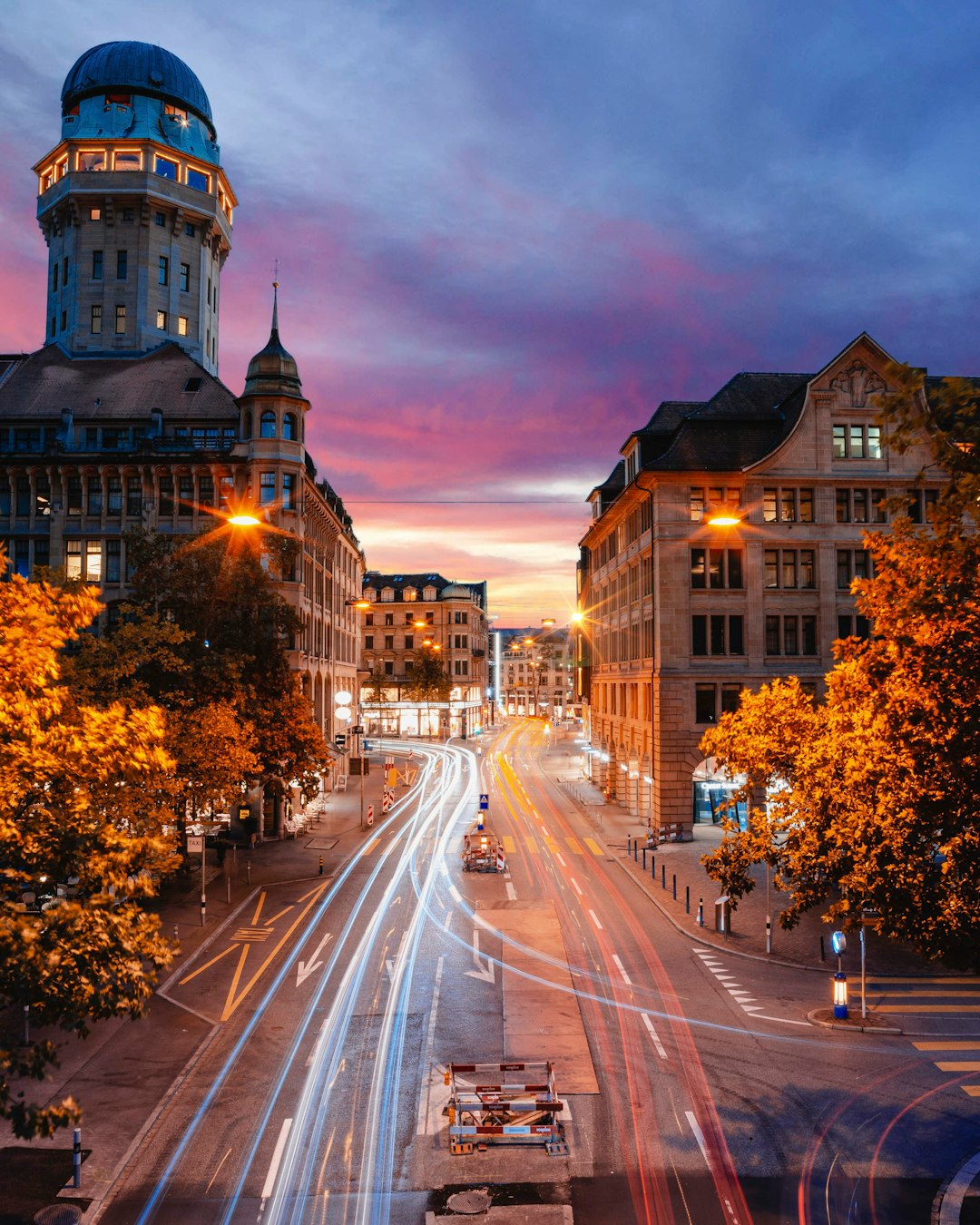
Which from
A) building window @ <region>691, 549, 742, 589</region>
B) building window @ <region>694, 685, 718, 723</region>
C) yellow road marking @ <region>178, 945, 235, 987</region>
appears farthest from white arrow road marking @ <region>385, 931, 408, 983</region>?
building window @ <region>691, 549, 742, 589</region>

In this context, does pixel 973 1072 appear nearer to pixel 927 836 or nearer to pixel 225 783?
pixel 927 836

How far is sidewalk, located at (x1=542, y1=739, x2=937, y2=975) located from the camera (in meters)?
27.6

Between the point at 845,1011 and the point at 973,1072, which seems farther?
the point at 845,1011

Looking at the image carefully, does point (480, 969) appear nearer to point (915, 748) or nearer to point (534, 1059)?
point (534, 1059)

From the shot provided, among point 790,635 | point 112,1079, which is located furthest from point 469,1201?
point 790,635

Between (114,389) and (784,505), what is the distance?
43378mm

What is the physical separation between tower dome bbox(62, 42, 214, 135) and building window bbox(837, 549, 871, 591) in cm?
6406

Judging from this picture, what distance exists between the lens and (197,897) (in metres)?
35.0

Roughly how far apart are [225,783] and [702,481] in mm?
28304

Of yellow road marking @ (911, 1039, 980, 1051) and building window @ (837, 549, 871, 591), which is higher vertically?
building window @ (837, 549, 871, 591)

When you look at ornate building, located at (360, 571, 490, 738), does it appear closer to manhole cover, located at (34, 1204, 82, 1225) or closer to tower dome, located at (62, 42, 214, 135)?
tower dome, located at (62, 42, 214, 135)

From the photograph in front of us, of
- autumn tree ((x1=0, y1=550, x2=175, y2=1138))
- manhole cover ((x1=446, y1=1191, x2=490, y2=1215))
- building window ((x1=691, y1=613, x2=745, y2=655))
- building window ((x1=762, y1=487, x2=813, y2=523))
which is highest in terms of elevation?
building window ((x1=762, y1=487, x2=813, y2=523))

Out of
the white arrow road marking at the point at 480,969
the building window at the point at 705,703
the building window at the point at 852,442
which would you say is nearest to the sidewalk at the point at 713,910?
the building window at the point at 705,703

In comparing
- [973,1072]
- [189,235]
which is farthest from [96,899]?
[189,235]
